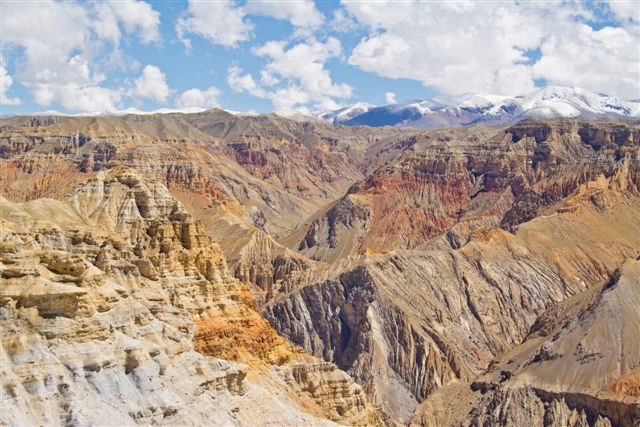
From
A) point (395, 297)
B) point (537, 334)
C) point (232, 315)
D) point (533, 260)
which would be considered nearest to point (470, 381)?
point (537, 334)

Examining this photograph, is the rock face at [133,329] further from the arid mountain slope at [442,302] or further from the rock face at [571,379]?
the arid mountain slope at [442,302]

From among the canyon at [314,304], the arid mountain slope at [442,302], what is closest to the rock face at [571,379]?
the canyon at [314,304]

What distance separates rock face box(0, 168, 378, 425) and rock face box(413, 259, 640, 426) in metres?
27.4

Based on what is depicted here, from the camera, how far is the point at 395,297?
11088cm

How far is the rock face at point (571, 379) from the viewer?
7700cm

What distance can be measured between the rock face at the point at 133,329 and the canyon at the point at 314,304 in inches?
3.9

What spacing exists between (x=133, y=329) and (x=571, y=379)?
53.0 meters

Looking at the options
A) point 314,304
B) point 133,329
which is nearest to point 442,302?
point 314,304

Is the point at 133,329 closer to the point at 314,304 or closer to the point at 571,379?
the point at 571,379

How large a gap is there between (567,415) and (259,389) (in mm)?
40521

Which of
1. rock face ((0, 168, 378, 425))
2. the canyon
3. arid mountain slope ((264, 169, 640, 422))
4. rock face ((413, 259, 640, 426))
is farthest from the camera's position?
arid mountain slope ((264, 169, 640, 422))

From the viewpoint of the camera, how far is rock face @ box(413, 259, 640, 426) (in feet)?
253

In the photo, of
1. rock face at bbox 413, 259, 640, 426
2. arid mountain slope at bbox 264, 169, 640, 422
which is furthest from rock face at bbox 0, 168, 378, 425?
arid mountain slope at bbox 264, 169, 640, 422

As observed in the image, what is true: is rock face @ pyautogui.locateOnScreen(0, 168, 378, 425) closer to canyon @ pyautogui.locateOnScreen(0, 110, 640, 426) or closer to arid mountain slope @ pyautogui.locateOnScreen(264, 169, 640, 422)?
canyon @ pyautogui.locateOnScreen(0, 110, 640, 426)
